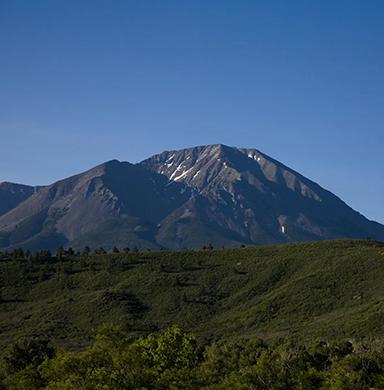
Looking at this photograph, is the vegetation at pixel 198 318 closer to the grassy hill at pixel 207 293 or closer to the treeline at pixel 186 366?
the treeline at pixel 186 366

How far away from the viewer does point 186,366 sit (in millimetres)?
58250

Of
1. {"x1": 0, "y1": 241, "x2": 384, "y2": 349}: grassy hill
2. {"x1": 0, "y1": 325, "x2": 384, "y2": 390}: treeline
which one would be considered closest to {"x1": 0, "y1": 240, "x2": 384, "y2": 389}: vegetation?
{"x1": 0, "y1": 325, "x2": 384, "y2": 390}: treeline

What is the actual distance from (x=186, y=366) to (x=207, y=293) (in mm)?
77853

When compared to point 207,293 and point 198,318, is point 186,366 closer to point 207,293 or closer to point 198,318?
point 198,318

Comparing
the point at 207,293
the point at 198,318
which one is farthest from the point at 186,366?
the point at 207,293

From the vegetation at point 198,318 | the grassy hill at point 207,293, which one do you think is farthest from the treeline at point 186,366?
the grassy hill at point 207,293

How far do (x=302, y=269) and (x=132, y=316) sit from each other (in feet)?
120

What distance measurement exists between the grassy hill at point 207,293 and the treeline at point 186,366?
18.9m

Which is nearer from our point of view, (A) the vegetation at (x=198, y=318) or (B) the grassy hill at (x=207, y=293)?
(A) the vegetation at (x=198, y=318)

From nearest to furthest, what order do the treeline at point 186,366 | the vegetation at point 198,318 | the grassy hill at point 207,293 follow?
the treeline at point 186,366 < the vegetation at point 198,318 < the grassy hill at point 207,293

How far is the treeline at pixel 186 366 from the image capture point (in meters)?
43.7

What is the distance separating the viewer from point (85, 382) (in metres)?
43.2

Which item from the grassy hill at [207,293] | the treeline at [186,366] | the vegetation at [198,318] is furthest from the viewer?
the grassy hill at [207,293]

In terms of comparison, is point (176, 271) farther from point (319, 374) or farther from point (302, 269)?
point (319, 374)
